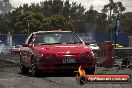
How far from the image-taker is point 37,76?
39.3 ft

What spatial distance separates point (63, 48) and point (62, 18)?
83624 mm

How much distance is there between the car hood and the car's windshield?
0.51 metres

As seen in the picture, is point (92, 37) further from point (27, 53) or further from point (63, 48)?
point (63, 48)

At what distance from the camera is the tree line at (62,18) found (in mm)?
94125

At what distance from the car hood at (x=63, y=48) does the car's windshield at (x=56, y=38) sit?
515 millimetres

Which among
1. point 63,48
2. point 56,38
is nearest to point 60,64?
point 63,48

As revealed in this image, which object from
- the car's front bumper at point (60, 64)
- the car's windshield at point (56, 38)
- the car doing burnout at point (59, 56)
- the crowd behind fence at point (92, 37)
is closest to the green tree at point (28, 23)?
the crowd behind fence at point (92, 37)

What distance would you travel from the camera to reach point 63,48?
11.8m

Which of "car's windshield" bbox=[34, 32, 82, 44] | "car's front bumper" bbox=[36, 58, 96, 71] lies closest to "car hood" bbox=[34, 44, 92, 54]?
"car's front bumper" bbox=[36, 58, 96, 71]

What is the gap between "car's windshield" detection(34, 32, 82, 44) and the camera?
12759mm

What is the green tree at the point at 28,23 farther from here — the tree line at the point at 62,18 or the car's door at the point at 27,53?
the car's door at the point at 27,53

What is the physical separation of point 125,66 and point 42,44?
17.9 feet

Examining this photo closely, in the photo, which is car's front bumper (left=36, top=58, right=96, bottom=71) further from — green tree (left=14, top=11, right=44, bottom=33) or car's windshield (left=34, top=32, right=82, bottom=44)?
green tree (left=14, top=11, right=44, bottom=33)

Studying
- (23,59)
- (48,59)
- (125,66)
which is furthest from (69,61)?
(125,66)
